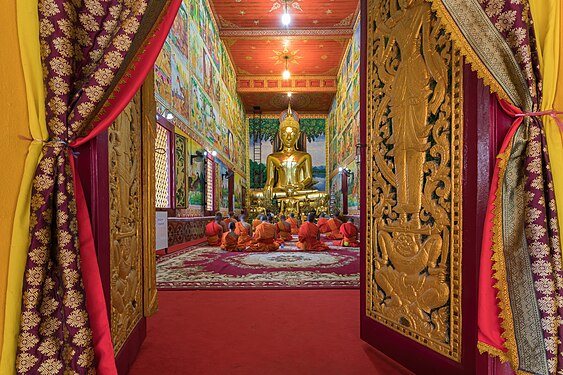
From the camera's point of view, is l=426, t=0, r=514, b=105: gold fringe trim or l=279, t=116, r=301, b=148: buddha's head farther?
l=279, t=116, r=301, b=148: buddha's head

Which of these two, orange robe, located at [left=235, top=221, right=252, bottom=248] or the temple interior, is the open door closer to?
the temple interior

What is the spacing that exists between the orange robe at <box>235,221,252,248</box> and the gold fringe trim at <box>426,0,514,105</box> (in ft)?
18.9

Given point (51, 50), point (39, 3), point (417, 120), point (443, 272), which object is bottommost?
point (443, 272)

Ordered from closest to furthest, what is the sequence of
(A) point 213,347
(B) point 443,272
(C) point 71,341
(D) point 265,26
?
1. (C) point 71,341
2. (B) point 443,272
3. (A) point 213,347
4. (D) point 265,26

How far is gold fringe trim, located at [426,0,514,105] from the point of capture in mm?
1389

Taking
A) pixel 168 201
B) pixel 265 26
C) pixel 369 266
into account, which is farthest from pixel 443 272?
pixel 265 26

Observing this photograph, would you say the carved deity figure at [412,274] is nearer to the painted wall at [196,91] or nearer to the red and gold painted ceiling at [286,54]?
the painted wall at [196,91]

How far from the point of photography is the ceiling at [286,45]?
31.8 feet

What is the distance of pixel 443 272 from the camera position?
1.73 meters

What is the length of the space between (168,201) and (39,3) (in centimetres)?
576

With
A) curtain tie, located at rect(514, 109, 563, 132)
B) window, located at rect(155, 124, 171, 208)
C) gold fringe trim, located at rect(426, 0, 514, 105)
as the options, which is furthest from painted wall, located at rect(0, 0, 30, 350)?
window, located at rect(155, 124, 171, 208)

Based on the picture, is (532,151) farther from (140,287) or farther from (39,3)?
(140,287)

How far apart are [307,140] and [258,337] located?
15.7 metres

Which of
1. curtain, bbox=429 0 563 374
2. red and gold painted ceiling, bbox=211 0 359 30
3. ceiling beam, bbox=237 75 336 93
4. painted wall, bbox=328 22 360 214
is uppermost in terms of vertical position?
red and gold painted ceiling, bbox=211 0 359 30
